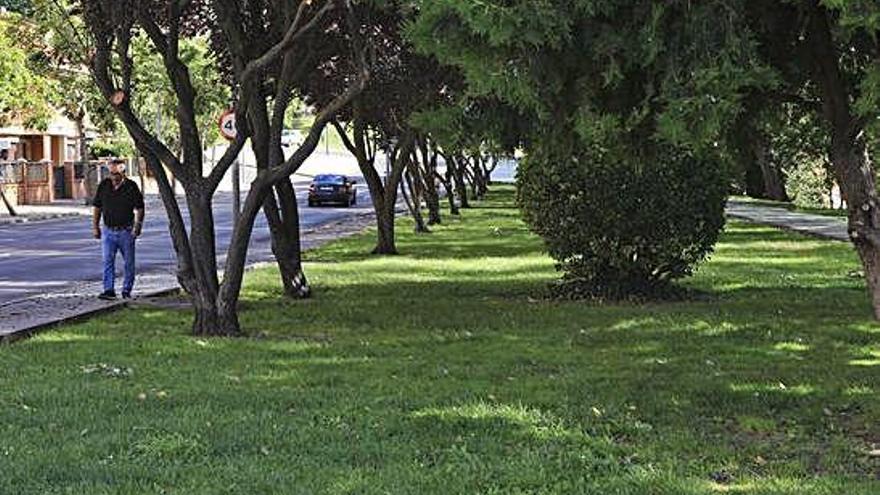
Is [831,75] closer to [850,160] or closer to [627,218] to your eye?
[850,160]

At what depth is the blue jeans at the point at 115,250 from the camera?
16203 millimetres

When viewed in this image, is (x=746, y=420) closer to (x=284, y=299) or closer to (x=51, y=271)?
(x=284, y=299)

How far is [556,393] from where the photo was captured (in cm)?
871

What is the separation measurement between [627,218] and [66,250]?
51.1 feet

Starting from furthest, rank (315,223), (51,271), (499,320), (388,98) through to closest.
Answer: (315,223) < (51,271) < (388,98) < (499,320)

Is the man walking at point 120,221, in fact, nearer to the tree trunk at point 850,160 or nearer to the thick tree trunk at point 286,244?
the thick tree trunk at point 286,244

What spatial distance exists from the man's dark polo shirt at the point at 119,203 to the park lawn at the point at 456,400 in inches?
83.4

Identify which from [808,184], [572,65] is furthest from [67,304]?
[808,184]

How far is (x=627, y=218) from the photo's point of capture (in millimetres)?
15125

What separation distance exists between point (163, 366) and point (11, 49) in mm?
29247

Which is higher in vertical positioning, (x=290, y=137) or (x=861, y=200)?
(x=290, y=137)

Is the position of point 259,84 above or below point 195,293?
above

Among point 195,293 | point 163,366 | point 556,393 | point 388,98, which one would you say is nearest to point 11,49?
point 388,98

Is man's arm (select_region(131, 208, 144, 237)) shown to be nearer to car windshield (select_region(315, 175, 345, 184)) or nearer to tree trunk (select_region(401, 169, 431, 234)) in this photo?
tree trunk (select_region(401, 169, 431, 234))
